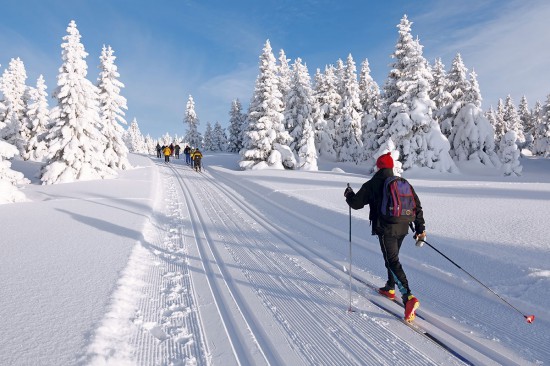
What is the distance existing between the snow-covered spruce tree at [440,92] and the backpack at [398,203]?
35.4 m

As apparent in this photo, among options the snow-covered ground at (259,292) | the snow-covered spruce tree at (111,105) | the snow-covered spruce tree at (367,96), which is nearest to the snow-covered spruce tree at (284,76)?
the snow-covered spruce tree at (367,96)

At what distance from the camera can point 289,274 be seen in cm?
559

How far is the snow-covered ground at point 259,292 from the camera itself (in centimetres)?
337

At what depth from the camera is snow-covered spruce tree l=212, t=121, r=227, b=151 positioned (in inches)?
2859

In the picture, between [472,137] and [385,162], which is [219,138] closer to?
[472,137]

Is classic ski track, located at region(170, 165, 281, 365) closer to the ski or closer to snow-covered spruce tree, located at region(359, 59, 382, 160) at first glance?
the ski

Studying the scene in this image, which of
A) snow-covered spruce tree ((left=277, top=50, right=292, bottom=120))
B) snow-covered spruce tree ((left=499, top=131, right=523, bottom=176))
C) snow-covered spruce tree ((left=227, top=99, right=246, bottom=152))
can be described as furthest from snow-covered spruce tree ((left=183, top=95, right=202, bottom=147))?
snow-covered spruce tree ((left=499, top=131, right=523, bottom=176))

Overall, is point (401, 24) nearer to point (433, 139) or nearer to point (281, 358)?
point (433, 139)

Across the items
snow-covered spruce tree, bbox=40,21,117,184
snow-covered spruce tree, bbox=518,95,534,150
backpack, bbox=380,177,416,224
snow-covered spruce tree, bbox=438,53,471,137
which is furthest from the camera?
snow-covered spruce tree, bbox=518,95,534,150

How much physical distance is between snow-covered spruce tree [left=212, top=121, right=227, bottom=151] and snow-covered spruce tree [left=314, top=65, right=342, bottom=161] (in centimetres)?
3356

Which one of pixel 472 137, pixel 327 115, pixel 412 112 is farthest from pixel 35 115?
pixel 472 137

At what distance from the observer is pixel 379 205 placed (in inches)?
169

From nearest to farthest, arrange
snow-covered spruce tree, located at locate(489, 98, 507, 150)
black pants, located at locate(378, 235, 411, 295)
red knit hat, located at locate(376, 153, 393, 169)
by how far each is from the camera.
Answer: black pants, located at locate(378, 235, 411, 295), red knit hat, located at locate(376, 153, 393, 169), snow-covered spruce tree, located at locate(489, 98, 507, 150)

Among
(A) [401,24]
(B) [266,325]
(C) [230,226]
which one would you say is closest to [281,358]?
(B) [266,325]
